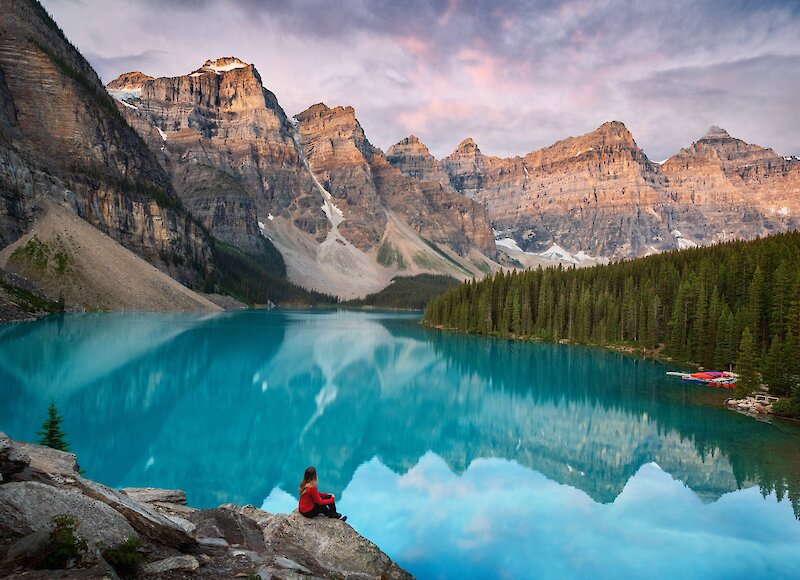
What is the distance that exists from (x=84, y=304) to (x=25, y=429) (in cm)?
9075

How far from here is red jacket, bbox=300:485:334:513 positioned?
14.0 m

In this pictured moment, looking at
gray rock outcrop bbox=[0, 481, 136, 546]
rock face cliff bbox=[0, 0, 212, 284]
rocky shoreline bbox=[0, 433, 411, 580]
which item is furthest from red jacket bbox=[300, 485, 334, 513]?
rock face cliff bbox=[0, 0, 212, 284]

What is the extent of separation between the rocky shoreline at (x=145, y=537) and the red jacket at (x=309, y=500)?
28 centimetres

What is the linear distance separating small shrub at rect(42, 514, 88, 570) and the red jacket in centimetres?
643

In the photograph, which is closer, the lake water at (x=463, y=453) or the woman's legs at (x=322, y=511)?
the woman's legs at (x=322, y=511)

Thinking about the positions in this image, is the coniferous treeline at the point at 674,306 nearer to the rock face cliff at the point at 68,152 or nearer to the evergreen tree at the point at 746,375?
the evergreen tree at the point at 746,375

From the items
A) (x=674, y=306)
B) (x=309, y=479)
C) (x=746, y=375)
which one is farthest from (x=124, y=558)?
(x=674, y=306)

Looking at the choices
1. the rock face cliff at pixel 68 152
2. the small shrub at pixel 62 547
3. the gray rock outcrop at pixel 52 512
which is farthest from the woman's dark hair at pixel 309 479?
the rock face cliff at pixel 68 152

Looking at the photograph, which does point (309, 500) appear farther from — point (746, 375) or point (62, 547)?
point (746, 375)

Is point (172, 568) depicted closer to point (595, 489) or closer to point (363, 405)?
point (595, 489)

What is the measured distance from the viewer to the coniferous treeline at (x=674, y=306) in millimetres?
53312

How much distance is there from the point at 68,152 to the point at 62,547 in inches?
6456

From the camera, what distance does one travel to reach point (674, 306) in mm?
76000

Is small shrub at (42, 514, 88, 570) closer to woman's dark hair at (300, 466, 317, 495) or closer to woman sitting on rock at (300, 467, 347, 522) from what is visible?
woman sitting on rock at (300, 467, 347, 522)
